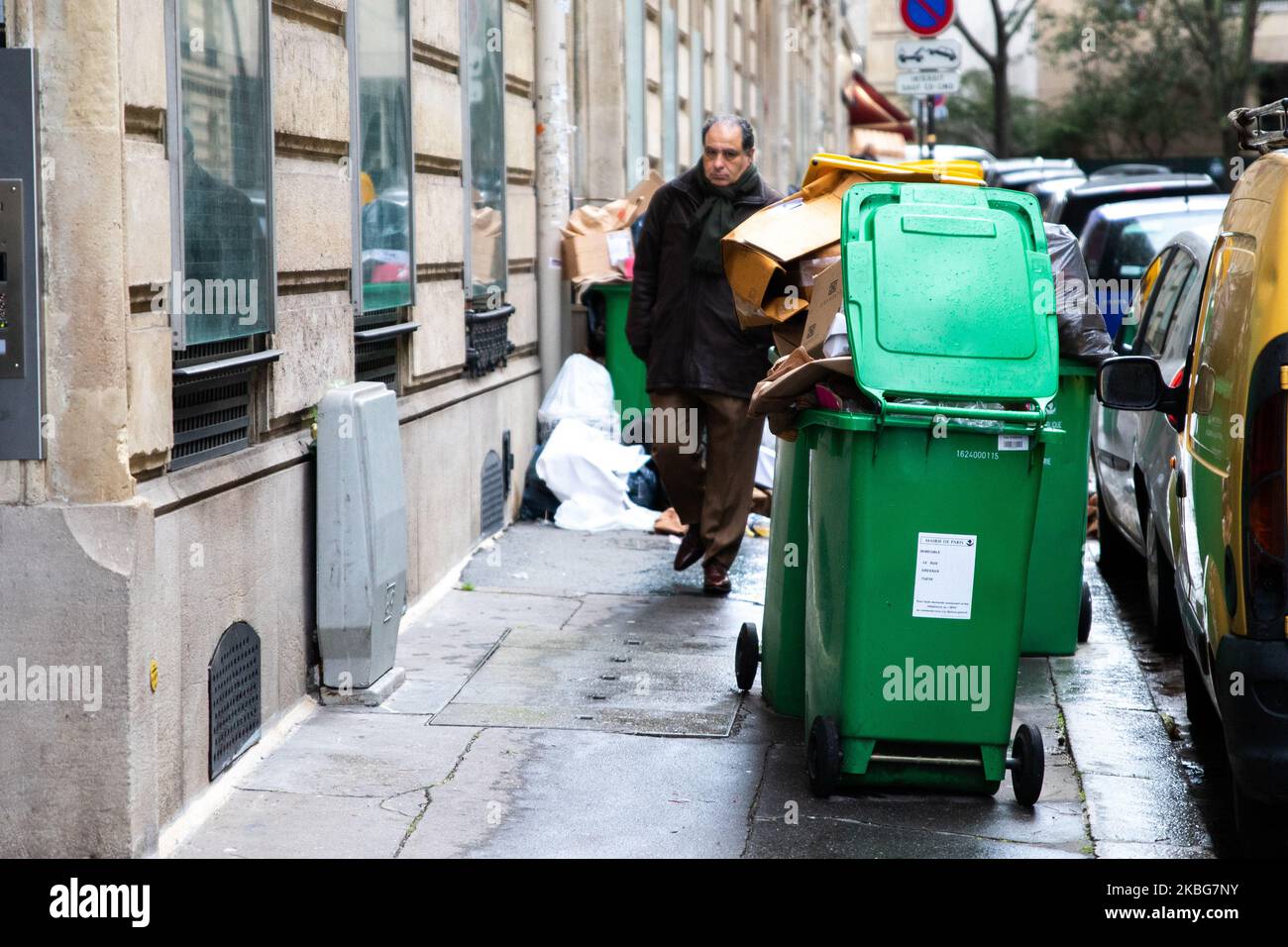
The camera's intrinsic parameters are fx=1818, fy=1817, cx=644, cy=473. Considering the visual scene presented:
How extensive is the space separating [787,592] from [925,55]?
11.5 m

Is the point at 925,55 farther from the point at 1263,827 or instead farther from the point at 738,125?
the point at 1263,827

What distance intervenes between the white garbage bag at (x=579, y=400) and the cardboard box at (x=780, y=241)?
4.37 m

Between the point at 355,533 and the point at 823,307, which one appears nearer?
the point at 823,307

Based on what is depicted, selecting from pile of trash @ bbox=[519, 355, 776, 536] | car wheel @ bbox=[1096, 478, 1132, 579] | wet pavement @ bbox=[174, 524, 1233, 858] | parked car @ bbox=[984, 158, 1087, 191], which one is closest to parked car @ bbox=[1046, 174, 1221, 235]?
pile of trash @ bbox=[519, 355, 776, 536]

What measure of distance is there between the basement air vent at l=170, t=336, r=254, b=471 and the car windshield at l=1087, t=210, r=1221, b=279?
316 inches

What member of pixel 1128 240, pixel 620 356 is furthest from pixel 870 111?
pixel 620 356

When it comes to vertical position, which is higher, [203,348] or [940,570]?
[203,348]

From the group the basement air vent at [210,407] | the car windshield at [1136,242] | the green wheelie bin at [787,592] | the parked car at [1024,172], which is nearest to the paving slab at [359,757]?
the basement air vent at [210,407]

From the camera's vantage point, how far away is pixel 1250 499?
418 cm

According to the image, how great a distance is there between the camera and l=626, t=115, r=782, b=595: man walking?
26.4ft

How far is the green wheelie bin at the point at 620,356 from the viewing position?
11094 mm

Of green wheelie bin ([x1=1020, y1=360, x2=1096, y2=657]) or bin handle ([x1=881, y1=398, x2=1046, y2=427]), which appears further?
green wheelie bin ([x1=1020, y1=360, x2=1096, y2=657])

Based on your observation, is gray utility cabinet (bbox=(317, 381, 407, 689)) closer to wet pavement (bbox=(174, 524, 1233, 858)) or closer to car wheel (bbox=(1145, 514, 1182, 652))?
wet pavement (bbox=(174, 524, 1233, 858))

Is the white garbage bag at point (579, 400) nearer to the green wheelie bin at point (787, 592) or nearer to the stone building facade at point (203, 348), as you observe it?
the stone building facade at point (203, 348)
